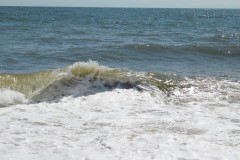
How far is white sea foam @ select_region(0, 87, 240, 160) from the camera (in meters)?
5.60

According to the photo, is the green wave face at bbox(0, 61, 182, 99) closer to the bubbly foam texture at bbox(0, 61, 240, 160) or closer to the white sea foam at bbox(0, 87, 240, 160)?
the bubbly foam texture at bbox(0, 61, 240, 160)

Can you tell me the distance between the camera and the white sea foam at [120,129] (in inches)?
220

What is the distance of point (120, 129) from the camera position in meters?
6.69

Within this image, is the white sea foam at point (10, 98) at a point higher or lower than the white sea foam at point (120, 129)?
lower

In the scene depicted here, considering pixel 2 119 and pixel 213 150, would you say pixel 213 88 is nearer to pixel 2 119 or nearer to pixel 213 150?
pixel 213 150

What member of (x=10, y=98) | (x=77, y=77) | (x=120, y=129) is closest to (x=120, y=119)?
(x=120, y=129)

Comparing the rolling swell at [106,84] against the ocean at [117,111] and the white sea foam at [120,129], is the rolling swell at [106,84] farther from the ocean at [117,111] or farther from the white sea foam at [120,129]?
the white sea foam at [120,129]

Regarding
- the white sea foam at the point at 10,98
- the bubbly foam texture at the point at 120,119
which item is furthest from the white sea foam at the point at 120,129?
the white sea foam at the point at 10,98

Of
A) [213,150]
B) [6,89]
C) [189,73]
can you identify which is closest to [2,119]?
[6,89]

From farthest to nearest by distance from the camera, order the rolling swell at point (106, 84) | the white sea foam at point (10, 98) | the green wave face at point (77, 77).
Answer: the green wave face at point (77, 77), the rolling swell at point (106, 84), the white sea foam at point (10, 98)

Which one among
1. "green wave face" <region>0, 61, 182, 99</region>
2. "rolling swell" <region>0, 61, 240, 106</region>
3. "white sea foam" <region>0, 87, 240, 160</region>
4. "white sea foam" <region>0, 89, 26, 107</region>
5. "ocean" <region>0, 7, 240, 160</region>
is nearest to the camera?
"white sea foam" <region>0, 87, 240, 160</region>

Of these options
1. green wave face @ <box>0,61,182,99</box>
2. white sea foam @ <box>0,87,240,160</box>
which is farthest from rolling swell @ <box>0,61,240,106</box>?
white sea foam @ <box>0,87,240,160</box>

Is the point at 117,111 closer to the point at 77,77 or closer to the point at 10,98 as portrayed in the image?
the point at 10,98

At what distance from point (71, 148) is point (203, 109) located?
11.5 feet
